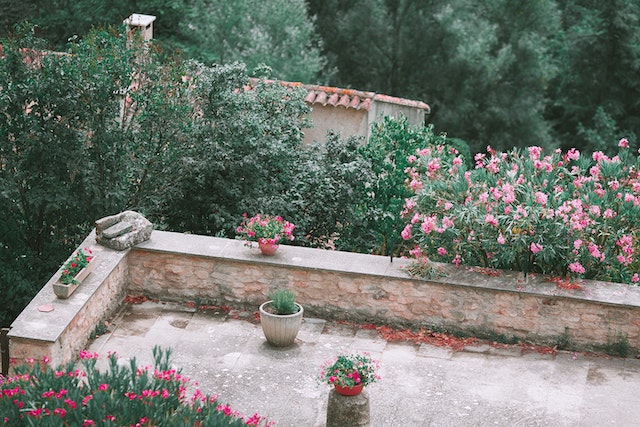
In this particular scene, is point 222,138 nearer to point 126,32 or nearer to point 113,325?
point 126,32

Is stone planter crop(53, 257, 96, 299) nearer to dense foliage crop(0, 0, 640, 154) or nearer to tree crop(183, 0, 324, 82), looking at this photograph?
tree crop(183, 0, 324, 82)

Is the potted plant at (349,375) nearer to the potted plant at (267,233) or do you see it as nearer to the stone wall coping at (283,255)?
the stone wall coping at (283,255)

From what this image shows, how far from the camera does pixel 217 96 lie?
10875mm

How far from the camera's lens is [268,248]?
8922 millimetres

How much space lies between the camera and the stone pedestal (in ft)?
22.6

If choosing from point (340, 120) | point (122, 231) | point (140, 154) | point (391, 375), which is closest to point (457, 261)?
point (391, 375)

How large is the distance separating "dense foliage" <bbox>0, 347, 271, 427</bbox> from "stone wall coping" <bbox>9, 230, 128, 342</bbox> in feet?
5.52

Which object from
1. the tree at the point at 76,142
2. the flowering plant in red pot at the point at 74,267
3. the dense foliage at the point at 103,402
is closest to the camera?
the dense foliage at the point at 103,402

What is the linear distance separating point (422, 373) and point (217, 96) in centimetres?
443

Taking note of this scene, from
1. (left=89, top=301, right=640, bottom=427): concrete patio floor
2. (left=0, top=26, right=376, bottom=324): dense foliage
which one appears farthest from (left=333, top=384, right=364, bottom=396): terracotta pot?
(left=0, top=26, right=376, bottom=324): dense foliage

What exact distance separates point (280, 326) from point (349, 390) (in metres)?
1.48

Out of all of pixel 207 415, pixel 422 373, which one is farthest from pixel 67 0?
pixel 207 415

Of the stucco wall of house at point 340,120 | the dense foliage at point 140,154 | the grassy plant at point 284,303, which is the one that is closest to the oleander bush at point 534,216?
the grassy plant at point 284,303

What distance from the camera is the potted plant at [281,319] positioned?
820 centimetres
